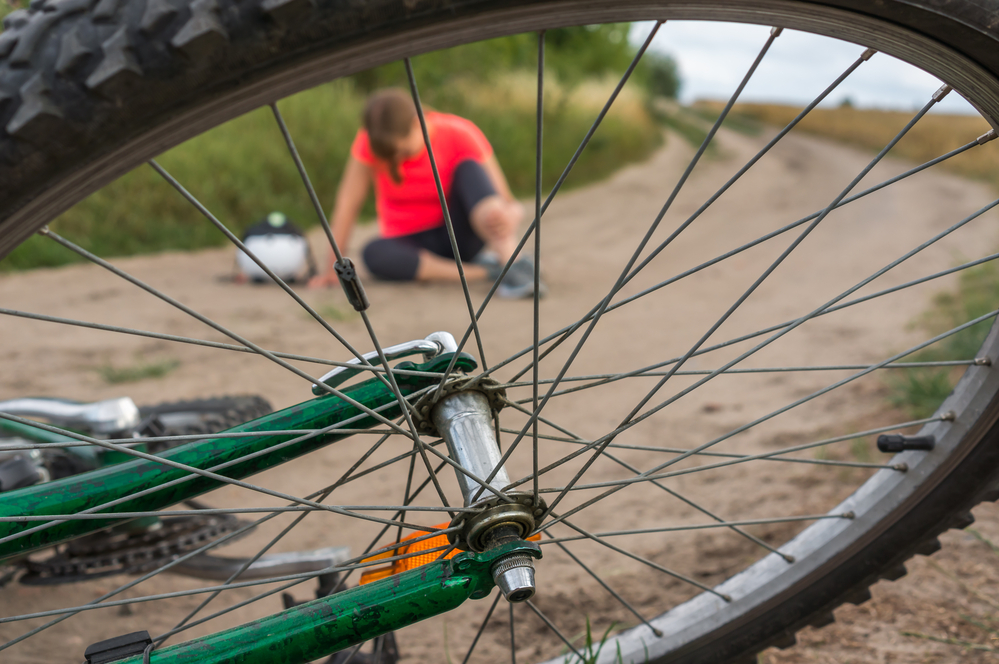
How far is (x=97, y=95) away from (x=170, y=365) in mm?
2589

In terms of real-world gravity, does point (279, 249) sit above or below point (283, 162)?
below

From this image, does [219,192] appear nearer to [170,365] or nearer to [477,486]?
[170,365]

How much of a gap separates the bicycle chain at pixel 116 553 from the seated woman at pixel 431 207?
9.85ft

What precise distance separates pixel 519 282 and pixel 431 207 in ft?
2.68

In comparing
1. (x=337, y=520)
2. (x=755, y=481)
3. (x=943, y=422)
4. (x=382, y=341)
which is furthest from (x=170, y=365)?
(x=943, y=422)

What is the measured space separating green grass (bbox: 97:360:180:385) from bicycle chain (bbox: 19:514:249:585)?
5.00 ft

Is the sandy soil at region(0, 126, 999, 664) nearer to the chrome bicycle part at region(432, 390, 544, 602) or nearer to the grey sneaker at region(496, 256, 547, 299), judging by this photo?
the grey sneaker at region(496, 256, 547, 299)

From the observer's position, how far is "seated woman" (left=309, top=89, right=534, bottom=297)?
4445 mm

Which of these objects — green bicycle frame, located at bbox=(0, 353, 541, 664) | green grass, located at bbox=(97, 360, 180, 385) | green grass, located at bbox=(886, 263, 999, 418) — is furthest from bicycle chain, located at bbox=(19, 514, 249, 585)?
green grass, located at bbox=(886, 263, 999, 418)

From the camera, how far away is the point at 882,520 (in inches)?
49.0

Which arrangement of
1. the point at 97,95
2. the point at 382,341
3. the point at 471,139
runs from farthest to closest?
the point at 471,139 < the point at 382,341 < the point at 97,95

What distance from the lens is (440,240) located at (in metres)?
4.73

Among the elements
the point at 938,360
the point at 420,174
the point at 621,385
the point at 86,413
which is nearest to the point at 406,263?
the point at 420,174

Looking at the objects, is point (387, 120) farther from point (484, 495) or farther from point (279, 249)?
point (484, 495)
